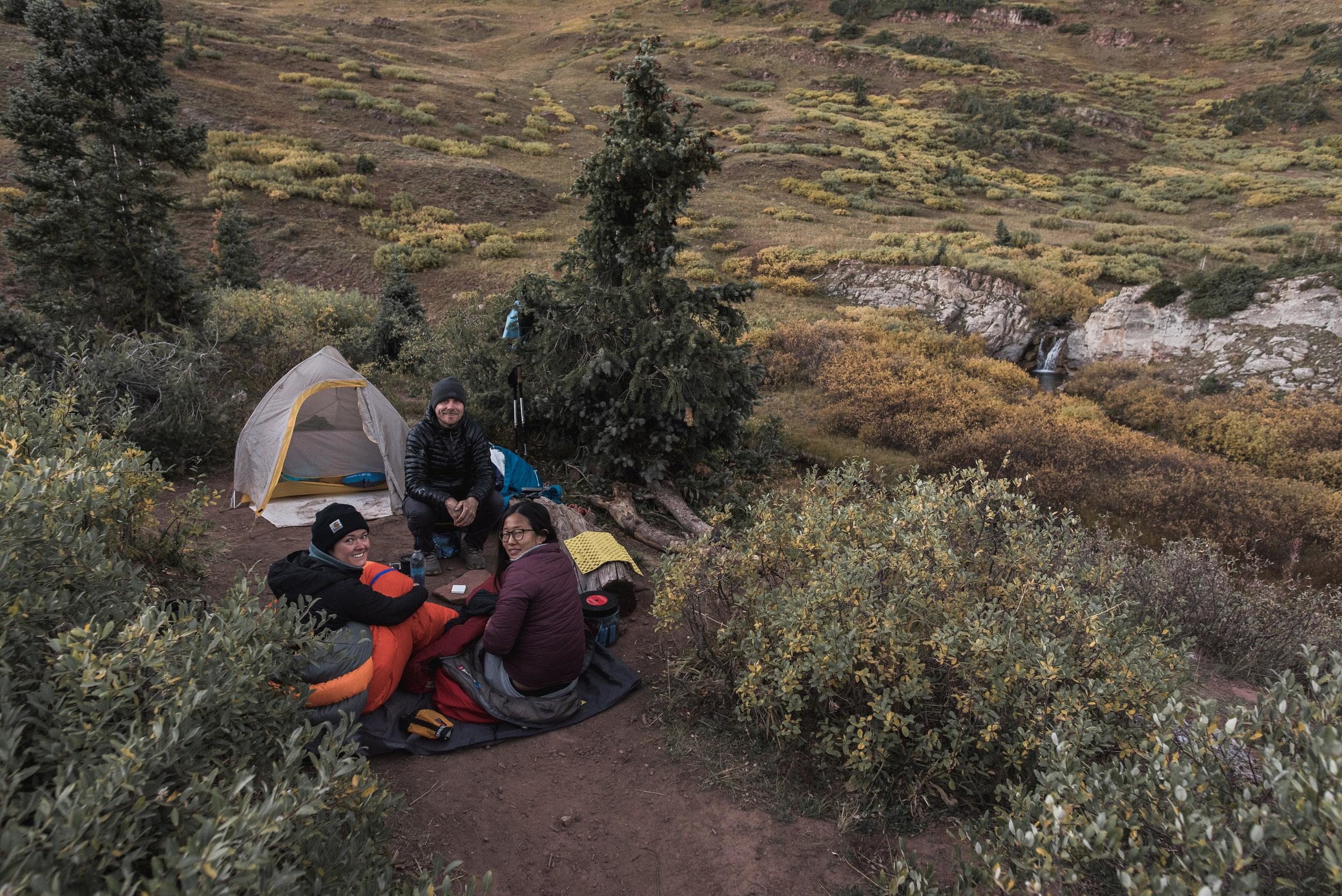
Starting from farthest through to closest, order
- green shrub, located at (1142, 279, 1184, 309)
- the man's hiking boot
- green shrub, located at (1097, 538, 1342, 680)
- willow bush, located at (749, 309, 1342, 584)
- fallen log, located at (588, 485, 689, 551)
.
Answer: green shrub, located at (1142, 279, 1184, 309) → willow bush, located at (749, 309, 1342, 584) → fallen log, located at (588, 485, 689, 551) → the man's hiking boot → green shrub, located at (1097, 538, 1342, 680)

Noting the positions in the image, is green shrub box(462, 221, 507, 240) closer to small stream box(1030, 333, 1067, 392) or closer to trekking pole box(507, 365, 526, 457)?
trekking pole box(507, 365, 526, 457)

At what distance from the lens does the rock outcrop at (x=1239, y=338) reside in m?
14.0

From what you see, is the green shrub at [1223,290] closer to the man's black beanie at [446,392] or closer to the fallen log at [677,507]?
the fallen log at [677,507]

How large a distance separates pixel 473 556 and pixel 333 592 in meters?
2.39

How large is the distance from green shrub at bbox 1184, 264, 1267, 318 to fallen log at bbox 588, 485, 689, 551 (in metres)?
16.7

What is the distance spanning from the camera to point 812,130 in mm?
35531

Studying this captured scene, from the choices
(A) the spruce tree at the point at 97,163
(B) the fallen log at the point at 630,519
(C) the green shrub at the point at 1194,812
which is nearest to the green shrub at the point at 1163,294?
(B) the fallen log at the point at 630,519

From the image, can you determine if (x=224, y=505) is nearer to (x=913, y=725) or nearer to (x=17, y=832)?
(x=17, y=832)

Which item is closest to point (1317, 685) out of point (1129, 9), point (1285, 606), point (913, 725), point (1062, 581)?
point (1062, 581)

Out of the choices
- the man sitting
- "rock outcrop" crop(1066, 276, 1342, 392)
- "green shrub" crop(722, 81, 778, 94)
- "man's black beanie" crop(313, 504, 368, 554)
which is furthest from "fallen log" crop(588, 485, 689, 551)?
"green shrub" crop(722, 81, 778, 94)

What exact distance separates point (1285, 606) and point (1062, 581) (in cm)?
397

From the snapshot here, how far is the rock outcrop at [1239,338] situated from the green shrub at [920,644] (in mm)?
14552

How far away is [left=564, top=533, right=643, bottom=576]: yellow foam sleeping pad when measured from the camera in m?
5.16

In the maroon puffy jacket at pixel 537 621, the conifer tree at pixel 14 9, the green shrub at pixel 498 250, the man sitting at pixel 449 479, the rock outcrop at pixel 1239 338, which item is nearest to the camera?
the maroon puffy jacket at pixel 537 621
